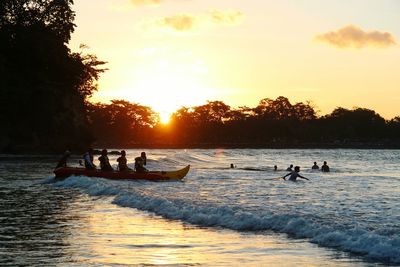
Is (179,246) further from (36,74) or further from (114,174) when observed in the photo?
(36,74)

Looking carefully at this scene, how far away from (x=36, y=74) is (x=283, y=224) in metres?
58.9

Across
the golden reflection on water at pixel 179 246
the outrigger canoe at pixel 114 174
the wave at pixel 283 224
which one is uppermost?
the outrigger canoe at pixel 114 174

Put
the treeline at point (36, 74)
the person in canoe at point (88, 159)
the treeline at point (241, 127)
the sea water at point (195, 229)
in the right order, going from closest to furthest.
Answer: the sea water at point (195, 229) < the person in canoe at point (88, 159) < the treeline at point (36, 74) < the treeline at point (241, 127)

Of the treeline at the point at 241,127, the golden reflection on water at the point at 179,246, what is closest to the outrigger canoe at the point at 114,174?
the golden reflection on water at the point at 179,246

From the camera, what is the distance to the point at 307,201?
22234mm

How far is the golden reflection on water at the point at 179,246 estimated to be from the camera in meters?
10.7

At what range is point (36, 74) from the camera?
69938 mm

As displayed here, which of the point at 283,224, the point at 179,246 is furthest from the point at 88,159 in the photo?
the point at 179,246

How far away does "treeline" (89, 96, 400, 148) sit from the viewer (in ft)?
507

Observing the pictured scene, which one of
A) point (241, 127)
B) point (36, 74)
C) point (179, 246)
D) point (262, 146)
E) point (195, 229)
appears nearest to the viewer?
point (179, 246)

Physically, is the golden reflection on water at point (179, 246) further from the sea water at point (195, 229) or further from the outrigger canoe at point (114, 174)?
the outrigger canoe at point (114, 174)

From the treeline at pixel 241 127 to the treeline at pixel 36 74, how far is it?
73128 mm

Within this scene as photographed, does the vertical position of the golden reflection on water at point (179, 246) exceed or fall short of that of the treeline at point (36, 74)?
it falls short

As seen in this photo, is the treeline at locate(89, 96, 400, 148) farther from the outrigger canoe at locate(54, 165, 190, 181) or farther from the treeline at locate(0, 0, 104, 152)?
the outrigger canoe at locate(54, 165, 190, 181)
